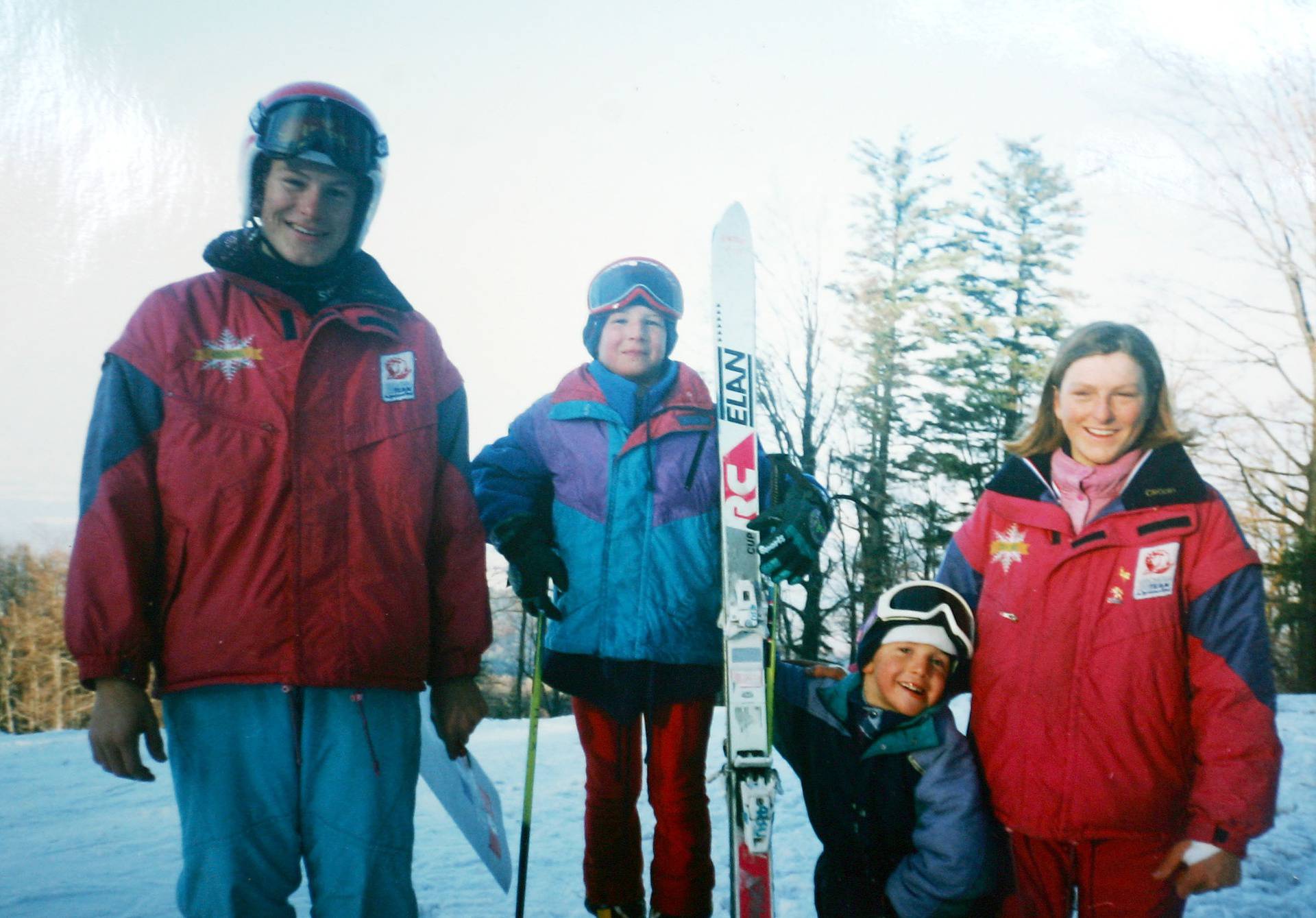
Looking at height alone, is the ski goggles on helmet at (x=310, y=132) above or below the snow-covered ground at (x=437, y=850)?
above

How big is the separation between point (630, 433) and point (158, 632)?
1.28 meters

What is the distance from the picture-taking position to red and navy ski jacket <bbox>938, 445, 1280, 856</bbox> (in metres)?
1.69

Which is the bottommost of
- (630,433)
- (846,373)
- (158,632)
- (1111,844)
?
(1111,844)

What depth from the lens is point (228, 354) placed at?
1636 mm

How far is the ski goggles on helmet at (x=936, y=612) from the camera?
2.02 meters

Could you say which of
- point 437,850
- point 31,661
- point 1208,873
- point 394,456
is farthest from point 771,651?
point 31,661

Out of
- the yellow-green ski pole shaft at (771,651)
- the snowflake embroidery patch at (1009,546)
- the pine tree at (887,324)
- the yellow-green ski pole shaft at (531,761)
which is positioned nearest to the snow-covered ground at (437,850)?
the yellow-green ski pole shaft at (531,761)

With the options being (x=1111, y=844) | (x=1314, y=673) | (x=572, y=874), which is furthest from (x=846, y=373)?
(x=1111, y=844)

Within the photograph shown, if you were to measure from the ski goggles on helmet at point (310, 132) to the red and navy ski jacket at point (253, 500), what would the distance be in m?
0.34

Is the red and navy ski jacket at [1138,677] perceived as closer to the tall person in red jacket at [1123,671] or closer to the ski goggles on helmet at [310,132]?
the tall person in red jacket at [1123,671]

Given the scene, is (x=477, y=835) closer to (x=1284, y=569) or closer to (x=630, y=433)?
(x=630, y=433)

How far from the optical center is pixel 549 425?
8.09ft

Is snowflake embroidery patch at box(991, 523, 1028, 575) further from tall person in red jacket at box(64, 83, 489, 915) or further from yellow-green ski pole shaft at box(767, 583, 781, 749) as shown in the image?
tall person in red jacket at box(64, 83, 489, 915)

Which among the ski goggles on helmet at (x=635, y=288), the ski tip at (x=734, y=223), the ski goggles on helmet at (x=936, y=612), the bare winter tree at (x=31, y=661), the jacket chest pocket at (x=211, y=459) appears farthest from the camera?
the bare winter tree at (x=31, y=661)
